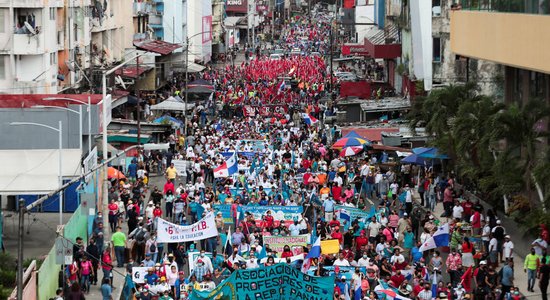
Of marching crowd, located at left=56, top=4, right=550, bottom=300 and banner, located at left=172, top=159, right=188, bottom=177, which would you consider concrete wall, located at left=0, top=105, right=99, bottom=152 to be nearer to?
marching crowd, located at left=56, top=4, right=550, bottom=300

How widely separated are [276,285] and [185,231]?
8.17 metres

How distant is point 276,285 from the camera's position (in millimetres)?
27703

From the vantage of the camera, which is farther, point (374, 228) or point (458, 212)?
point (458, 212)

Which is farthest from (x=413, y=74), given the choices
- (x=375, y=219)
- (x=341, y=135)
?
(x=375, y=219)

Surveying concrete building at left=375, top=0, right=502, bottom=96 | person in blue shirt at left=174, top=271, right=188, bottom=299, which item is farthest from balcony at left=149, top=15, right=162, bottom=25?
person in blue shirt at left=174, top=271, right=188, bottom=299

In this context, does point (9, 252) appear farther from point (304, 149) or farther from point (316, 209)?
point (304, 149)

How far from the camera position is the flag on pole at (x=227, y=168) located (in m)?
47.2

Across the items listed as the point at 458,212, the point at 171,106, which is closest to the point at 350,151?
the point at 458,212

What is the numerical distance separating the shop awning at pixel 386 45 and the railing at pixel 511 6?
29.1 meters

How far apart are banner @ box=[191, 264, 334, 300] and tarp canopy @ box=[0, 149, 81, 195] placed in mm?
11725

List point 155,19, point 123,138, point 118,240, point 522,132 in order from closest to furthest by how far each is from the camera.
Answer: point 118,240, point 522,132, point 123,138, point 155,19

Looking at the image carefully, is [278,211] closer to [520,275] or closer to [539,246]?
[520,275]

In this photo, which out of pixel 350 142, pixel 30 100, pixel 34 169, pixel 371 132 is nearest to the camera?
pixel 34 169

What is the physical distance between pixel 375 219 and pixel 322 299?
962 centimetres
